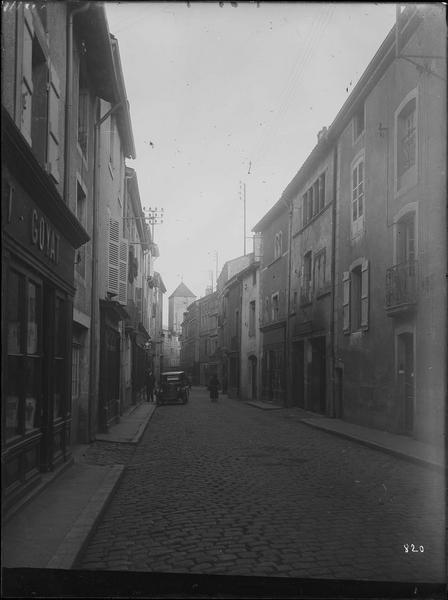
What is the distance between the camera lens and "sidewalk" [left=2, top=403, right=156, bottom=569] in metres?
4.80

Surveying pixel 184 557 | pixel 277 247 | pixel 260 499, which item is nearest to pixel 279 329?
pixel 277 247

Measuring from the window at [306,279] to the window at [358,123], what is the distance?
21.1 feet

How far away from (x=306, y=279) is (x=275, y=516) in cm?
1850

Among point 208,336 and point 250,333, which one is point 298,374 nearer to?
point 250,333

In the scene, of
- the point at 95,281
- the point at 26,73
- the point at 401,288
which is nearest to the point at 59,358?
the point at 26,73

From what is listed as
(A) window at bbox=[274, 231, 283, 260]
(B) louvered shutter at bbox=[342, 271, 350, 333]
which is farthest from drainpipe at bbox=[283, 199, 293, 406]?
(B) louvered shutter at bbox=[342, 271, 350, 333]

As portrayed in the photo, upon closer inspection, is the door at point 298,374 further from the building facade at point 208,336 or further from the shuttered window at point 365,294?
the building facade at point 208,336

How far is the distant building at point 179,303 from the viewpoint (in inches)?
4160

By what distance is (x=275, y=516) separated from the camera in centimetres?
672

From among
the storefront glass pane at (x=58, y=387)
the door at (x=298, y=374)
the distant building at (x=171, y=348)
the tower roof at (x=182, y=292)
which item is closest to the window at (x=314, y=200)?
the door at (x=298, y=374)

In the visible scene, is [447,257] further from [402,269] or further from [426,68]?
[426,68]

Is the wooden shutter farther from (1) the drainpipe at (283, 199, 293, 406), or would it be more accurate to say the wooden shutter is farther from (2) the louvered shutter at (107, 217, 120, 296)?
(1) the drainpipe at (283, 199, 293, 406)

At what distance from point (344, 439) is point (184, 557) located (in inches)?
401

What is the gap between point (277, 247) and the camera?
30766 millimetres
